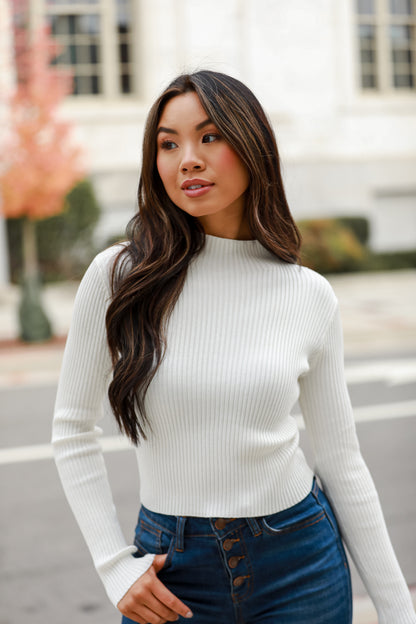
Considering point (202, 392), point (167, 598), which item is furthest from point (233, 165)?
point (167, 598)

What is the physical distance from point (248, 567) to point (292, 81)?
60.7ft

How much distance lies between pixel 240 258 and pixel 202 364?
0.90 ft

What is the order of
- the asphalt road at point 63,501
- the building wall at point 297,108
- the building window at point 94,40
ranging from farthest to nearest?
the building window at point 94,40
the building wall at point 297,108
the asphalt road at point 63,501

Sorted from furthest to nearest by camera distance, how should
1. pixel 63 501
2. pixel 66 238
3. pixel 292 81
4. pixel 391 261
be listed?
pixel 292 81
pixel 391 261
pixel 66 238
pixel 63 501

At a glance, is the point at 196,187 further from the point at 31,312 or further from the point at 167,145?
the point at 31,312

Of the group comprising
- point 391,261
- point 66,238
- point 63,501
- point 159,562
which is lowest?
point 63,501

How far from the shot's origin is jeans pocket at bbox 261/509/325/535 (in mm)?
1585

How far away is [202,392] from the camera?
5.13 feet

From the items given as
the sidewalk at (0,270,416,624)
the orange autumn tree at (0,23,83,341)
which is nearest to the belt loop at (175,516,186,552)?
the sidewalk at (0,270,416,624)

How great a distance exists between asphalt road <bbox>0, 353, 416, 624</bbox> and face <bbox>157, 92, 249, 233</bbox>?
256 centimetres

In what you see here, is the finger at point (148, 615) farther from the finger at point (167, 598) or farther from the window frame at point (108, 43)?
the window frame at point (108, 43)

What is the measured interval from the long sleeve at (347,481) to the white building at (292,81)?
52.3ft

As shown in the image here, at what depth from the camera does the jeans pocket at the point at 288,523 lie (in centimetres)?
158

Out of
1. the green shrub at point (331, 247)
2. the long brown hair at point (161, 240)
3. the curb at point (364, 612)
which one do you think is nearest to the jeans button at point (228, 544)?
the long brown hair at point (161, 240)
